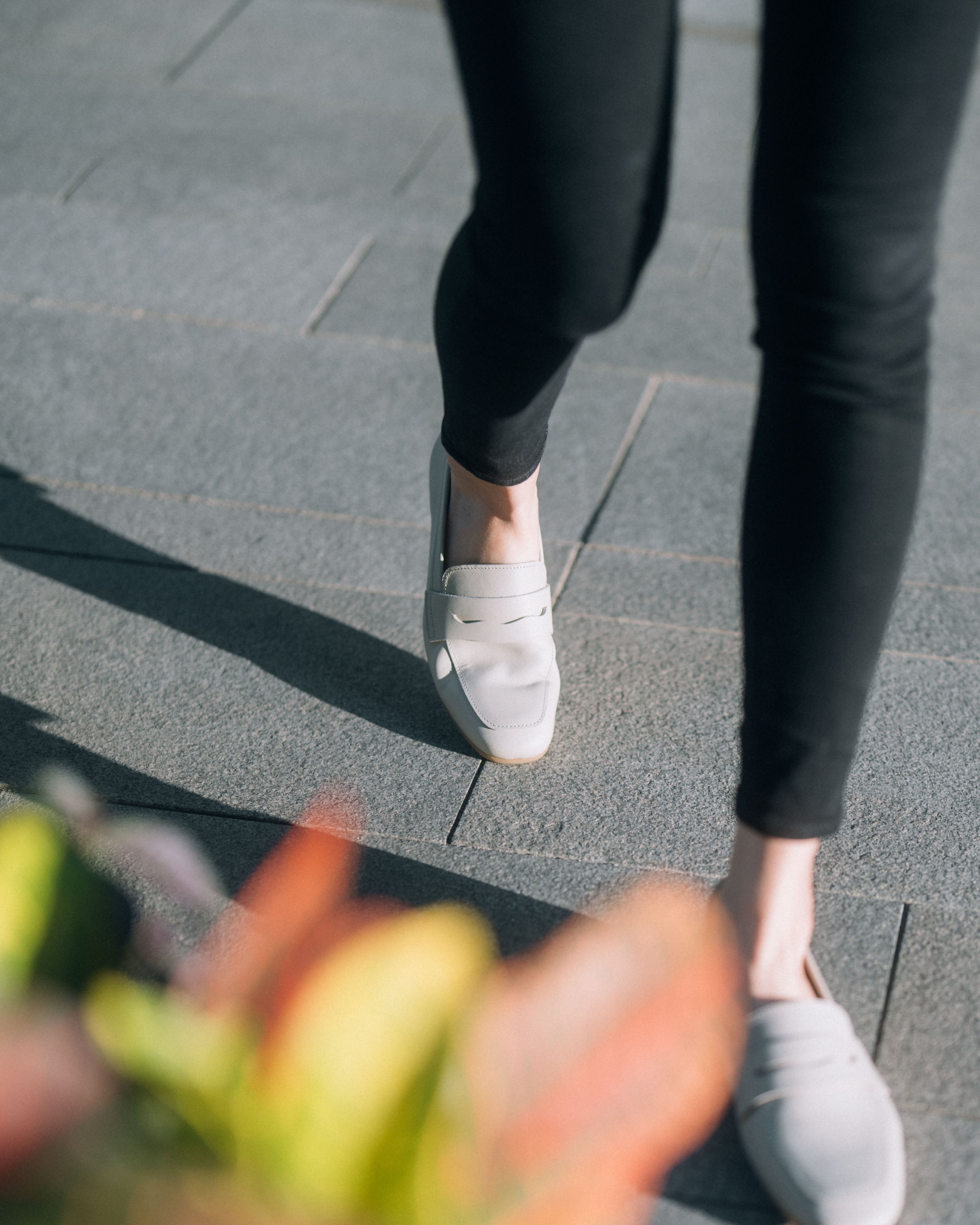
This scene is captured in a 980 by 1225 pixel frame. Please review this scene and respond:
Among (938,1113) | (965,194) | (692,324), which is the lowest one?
(965,194)

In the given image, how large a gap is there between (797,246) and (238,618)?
124 centimetres

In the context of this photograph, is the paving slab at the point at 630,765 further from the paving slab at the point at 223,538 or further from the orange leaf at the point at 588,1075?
the orange leaf at the point at 588,1075

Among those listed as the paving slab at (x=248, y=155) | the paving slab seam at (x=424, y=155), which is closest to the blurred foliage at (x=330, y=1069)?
the paving slab at (x=248, y=155)

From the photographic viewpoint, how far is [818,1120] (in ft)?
3.86

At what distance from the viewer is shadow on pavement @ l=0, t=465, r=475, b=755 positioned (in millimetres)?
1883

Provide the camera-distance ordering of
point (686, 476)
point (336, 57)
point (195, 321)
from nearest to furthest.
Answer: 1. point (686, 476)
2. point (195, 321)
3. point (336, 57)

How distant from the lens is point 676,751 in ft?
5.88

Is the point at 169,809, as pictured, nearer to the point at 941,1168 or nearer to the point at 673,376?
the point at 941,1168

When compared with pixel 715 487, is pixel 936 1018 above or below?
above

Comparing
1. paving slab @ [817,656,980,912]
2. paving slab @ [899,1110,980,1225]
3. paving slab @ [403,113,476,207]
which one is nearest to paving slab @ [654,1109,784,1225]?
paving slab @ [899,1110,980,1225]

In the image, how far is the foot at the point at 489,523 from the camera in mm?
1699

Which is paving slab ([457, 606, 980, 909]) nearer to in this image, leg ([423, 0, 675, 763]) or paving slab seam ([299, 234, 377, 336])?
leg ([423, 0, 675, 763])

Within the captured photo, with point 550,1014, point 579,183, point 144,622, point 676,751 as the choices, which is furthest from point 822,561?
point 144,622

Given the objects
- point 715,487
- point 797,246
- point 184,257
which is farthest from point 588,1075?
point 184,257
